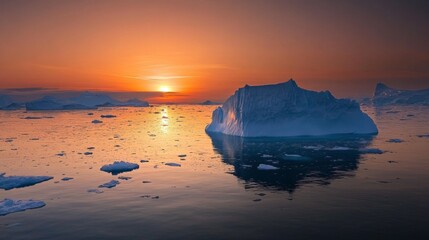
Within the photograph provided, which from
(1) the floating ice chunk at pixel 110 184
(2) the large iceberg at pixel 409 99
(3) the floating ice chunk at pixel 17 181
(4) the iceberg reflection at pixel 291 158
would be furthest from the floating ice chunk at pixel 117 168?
(2) the large iceberg at pixel 409 99

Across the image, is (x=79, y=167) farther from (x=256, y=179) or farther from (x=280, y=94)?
(x=280, y=94)

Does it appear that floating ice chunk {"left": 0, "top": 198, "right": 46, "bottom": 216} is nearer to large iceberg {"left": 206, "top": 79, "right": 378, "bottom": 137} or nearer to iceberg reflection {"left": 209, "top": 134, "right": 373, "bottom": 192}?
iceberg reflection {"left": 209, "top": 134, "right": 373, "bottom": 192}

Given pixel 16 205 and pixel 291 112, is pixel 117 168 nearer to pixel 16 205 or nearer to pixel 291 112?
pixel 16 205

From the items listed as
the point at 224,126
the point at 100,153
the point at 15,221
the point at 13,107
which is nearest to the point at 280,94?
the point at 224,126

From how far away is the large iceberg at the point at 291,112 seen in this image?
34.5m

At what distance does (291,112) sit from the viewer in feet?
113

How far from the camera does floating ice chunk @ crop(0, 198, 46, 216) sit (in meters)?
12.3

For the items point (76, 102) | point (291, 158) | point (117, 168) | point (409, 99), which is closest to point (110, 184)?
point (117, 168)

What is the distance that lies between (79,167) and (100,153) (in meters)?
5.57

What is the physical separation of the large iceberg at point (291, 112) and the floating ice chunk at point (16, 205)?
79.6 feet

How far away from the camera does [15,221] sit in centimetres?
1140

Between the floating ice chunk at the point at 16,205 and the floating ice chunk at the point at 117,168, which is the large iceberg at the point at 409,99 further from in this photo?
the floating ice chunk at the point at 16,205

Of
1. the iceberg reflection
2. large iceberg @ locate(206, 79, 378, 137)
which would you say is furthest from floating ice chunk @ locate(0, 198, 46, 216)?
large iceberg @ locate(206, 79, 378, 137)

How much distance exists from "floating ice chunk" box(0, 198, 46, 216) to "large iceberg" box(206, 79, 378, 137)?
955 inches
